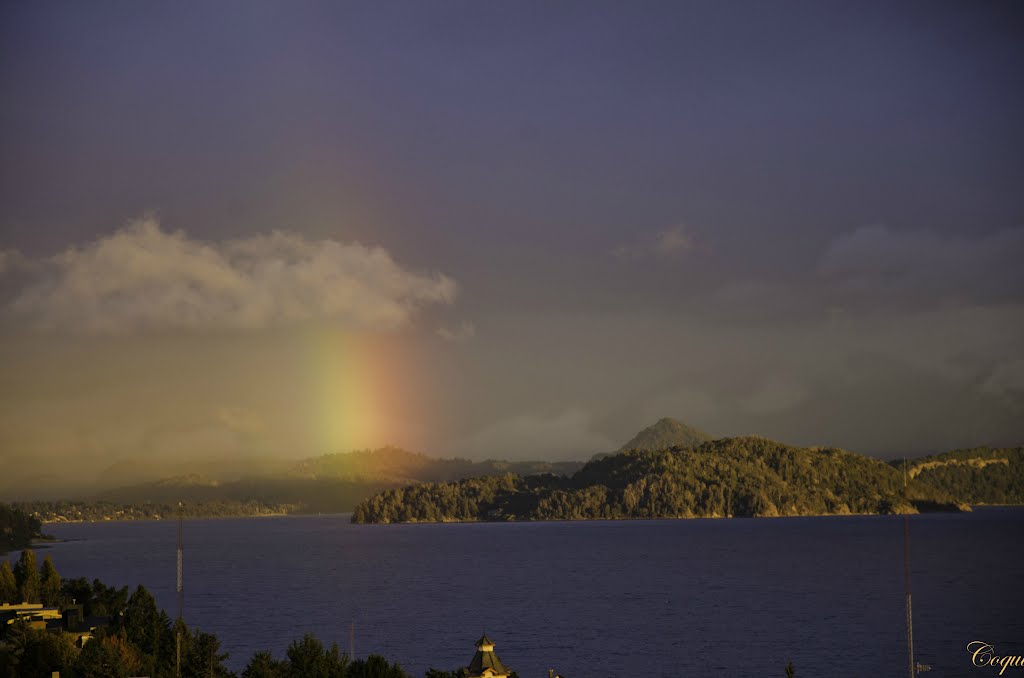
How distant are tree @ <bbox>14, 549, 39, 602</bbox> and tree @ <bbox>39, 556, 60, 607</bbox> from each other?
0.76m

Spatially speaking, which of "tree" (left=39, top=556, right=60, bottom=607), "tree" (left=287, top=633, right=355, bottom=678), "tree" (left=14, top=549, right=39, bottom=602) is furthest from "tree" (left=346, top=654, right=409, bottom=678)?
"tree" (left=14, top=549, right=39, bottom=602)

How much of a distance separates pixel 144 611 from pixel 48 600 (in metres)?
25.7

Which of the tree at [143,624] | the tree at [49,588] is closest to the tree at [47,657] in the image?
the tree at [143,624]

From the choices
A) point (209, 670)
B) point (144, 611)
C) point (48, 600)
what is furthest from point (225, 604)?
point (209, 670)

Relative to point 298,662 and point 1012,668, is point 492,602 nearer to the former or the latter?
point 1012,668

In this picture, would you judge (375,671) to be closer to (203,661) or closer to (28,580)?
(203,661)

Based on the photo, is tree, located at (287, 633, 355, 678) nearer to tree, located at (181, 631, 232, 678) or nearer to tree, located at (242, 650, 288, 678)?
tree, located at (242, 650, 288, 678)

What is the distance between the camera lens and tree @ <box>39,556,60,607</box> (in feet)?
443

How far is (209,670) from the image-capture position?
3428 inches

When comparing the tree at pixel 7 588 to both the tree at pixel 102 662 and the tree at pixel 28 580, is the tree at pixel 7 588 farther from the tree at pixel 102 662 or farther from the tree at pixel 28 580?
the tree at pixel 102 662

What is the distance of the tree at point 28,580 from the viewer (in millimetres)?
133750

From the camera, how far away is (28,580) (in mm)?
137625

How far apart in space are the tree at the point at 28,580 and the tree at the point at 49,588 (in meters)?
0.76

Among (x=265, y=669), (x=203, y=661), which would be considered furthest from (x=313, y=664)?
(x=203, y=661)
